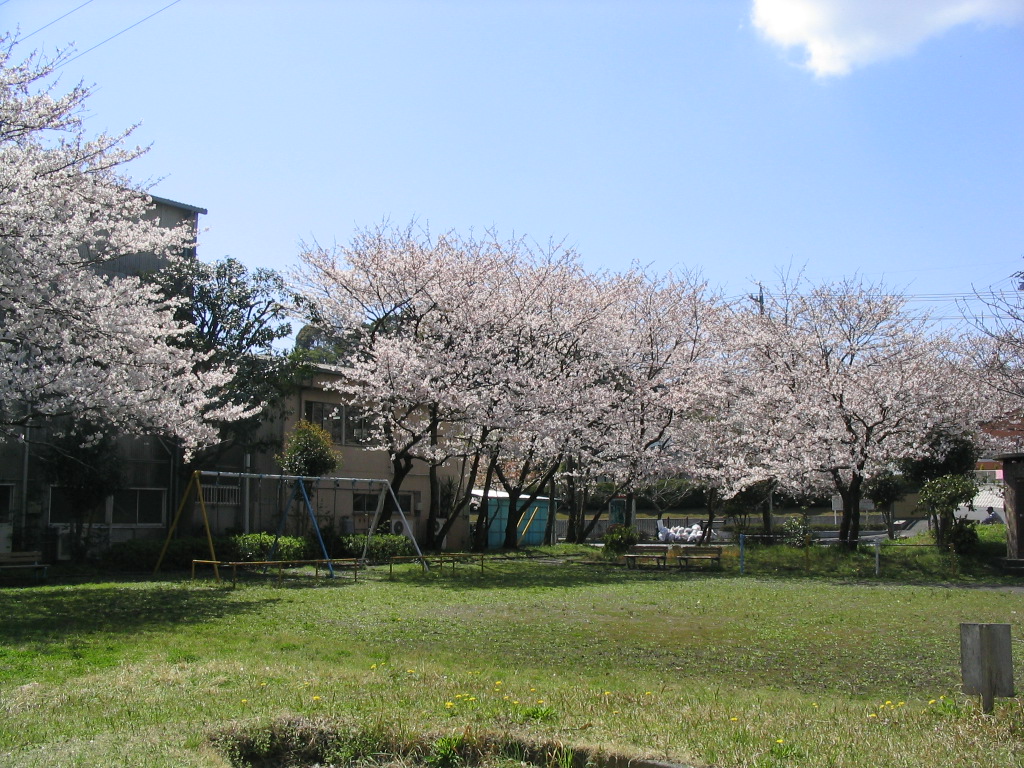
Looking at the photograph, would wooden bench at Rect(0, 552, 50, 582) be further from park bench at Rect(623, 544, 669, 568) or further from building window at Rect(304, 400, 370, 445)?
park bench at Rect(623, 544, 669, 568)

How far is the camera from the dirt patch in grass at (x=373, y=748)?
5840 millimetres

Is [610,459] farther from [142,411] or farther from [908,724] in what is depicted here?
[908,724]

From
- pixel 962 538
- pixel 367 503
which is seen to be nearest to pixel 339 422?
pixel 367 503

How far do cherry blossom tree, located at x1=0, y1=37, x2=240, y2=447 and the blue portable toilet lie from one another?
20.8m

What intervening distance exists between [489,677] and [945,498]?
19.9 metres

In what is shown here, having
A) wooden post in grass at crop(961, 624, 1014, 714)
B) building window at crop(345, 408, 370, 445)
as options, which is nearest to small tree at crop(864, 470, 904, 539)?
building window at crop(345, 408, 370, 445)

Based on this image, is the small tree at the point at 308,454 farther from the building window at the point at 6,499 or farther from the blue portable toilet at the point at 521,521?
the blue portable toilet at the point at 521,521

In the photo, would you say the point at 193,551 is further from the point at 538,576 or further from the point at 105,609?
the point at 105,609

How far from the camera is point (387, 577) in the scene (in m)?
21.1

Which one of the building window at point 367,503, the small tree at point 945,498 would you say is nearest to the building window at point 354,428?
the building window at point 367,503

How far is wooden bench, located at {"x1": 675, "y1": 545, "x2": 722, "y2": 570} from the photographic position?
82.1 ft

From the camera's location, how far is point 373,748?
6.12 metres

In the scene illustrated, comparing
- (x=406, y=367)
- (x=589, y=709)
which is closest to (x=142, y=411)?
(x=406, y=367)

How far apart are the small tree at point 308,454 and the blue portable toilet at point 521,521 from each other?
11.0 m
